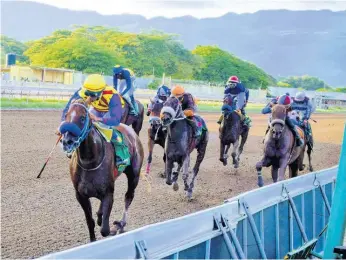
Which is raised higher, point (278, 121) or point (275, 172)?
point (278, 121)

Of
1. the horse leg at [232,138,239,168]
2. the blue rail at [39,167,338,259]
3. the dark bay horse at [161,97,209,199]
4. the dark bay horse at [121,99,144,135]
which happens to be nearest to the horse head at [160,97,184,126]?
the dark bay horse at [161,97,209,199]

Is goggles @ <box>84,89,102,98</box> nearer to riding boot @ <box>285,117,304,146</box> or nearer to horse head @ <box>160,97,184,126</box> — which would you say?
horse head @ <box>160,97,184,126</box>

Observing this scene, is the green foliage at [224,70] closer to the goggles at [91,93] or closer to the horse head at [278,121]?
the horse head at [278,121]

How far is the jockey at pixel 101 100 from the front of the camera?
5.83m

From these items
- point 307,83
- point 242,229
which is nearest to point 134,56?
point 242,229

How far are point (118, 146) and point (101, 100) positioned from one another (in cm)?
59

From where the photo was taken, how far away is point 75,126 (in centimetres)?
509

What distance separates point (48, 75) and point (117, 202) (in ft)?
104

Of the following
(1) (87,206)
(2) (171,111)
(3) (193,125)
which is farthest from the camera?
(3) (193,125)

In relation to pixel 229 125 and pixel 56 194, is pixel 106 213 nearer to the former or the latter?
pixel 56 194

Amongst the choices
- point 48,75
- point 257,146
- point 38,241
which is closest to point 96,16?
→ point 48,75

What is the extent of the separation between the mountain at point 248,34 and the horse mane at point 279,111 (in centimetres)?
13401

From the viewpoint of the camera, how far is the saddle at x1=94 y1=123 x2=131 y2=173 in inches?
234

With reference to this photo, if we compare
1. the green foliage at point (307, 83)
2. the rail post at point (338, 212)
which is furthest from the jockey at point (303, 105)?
the green foliage at point (307, 83)
